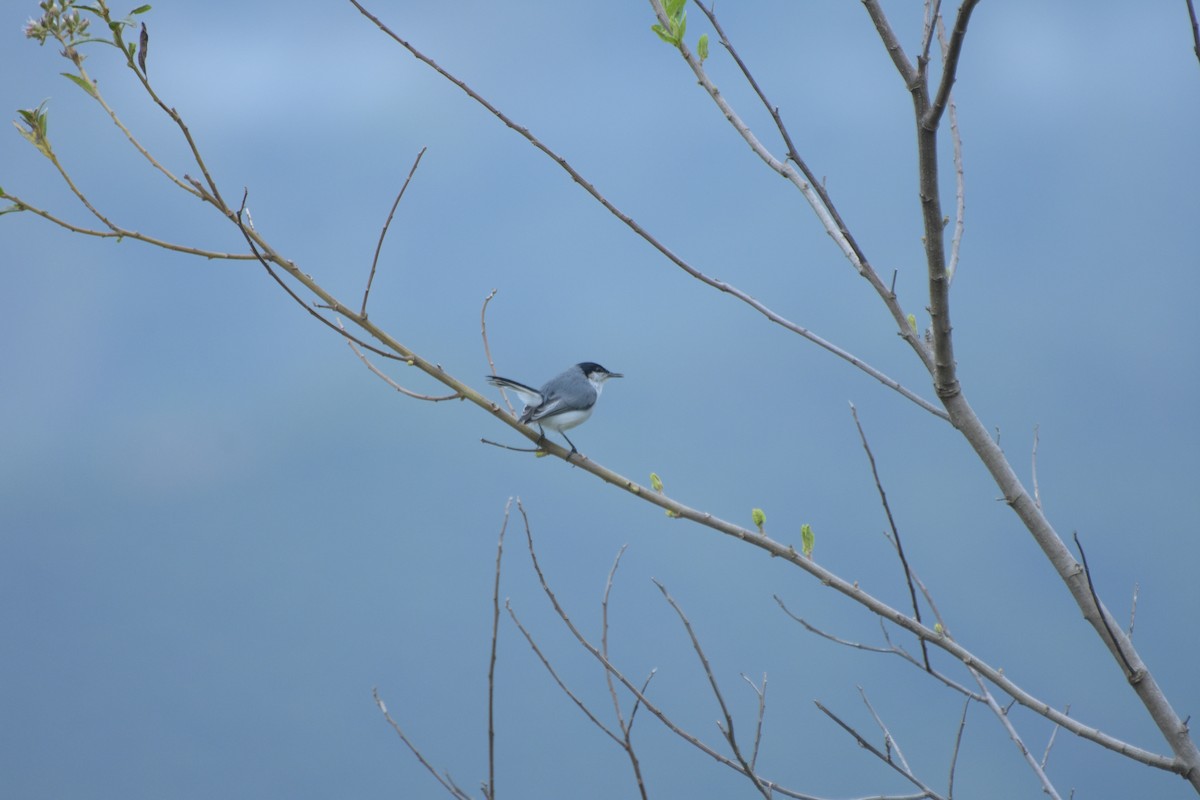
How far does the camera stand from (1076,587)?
4.73 feet

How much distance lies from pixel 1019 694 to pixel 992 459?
1.04 ft

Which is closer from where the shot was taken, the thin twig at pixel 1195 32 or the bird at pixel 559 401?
the thin twig at pixel 1195 32

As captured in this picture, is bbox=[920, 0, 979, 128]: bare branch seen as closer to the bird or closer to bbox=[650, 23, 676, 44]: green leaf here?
bbox=[650, 23, 676, 44]: green leaf

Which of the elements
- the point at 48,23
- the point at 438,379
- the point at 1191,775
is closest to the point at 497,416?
the point at 438,379

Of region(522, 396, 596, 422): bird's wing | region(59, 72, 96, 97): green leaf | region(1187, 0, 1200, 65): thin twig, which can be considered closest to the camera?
region(1187, 0, 1200, 65): thin twig

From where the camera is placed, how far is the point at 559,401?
2.55 m

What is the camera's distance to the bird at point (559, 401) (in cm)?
251

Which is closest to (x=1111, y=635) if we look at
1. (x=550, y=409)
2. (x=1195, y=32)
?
(x=1195, y=32)

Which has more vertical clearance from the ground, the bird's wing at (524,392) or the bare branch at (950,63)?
the bird's wing at (524,392)

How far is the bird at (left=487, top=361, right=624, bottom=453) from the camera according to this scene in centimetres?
Result: 251

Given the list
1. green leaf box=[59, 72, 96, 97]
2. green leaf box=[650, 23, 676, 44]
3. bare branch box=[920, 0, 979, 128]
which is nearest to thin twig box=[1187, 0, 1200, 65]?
bare branch box=[920, 0, 979, 128]

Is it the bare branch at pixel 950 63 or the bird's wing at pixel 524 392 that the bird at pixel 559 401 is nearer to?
the bird's wing at pixel 524 392

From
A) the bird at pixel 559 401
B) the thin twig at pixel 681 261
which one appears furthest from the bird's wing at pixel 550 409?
the thin twig at pixel 681 261

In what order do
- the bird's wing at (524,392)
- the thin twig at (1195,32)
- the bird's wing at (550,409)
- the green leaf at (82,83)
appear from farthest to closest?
the bird's wing at (550,409) → the bird's wing at (524,392) → the green leaf at (82,83) → the thin twig at (1195,32)
